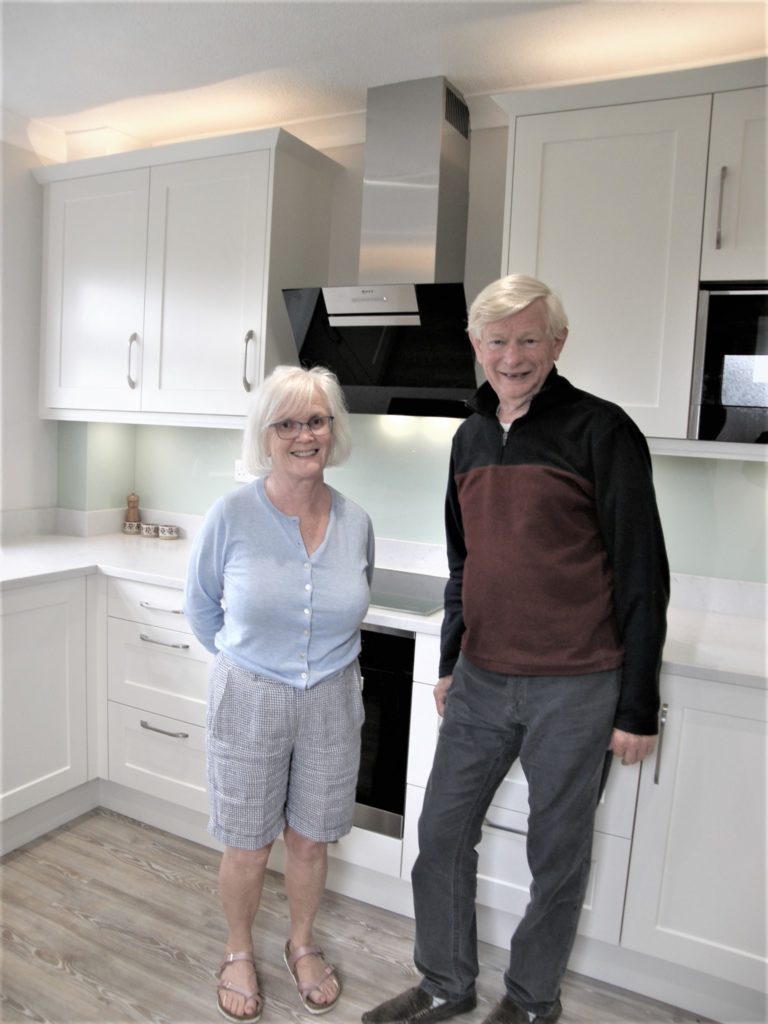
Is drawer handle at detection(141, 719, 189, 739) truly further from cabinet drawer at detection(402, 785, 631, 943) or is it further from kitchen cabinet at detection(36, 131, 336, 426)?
kitchen cabinet at detection(36, 131, 336, 426)

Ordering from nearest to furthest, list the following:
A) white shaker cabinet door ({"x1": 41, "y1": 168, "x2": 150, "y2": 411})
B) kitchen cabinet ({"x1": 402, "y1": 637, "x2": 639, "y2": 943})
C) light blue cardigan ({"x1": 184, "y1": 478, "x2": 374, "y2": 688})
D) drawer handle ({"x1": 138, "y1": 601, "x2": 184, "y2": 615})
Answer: light blue cardigan ({"x1": 184, "y1": 478, "x2": 374, "y2": 688}), kitchen cabinet ({"x1": 402, "y1": 637, "x2": 639, "y2": 943}), drawer handle ({"x1": 138, "y1": 601, "x2": 184, "y2": 615}), white shaker cabinet door ({"x1": 41, "y1": 168, "x2": 150, "y2": 411})

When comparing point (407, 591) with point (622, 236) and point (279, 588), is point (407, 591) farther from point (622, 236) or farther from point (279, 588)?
point (622, 236)

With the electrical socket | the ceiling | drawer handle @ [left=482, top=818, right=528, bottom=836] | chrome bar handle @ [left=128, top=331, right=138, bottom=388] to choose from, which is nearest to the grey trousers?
drawer handle @ [left=482, top=818, right=528, bottom=836]

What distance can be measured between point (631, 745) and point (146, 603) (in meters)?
1.56

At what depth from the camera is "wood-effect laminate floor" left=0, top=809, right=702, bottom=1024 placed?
68.7 inches

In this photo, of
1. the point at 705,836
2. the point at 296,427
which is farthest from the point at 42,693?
the point at 705,836

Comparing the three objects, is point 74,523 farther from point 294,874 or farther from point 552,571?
point 552,571

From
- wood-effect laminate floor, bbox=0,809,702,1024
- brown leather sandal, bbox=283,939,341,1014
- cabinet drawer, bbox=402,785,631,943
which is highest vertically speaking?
cabinet drawer, bbox=402,785,631,943

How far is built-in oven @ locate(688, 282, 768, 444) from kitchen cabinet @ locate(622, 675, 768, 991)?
0.66 m

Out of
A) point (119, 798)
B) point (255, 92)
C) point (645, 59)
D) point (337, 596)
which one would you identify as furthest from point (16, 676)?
point (645, 59)

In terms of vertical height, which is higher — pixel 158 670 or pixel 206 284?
pixel 206 284

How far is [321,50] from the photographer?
217cm

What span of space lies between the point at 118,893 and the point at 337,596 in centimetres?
127

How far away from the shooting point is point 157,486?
323 cm
